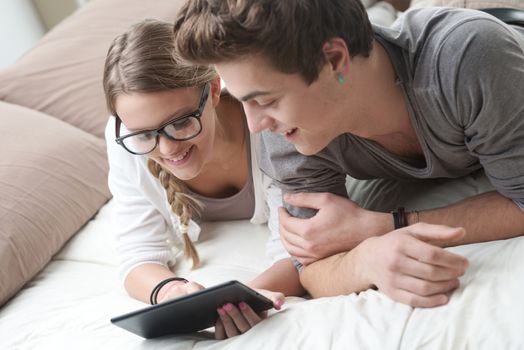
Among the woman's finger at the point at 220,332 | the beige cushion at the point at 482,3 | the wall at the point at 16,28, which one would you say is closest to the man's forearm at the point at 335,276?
the woman's finger at the point at 220,332

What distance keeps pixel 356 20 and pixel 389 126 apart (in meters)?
0.23

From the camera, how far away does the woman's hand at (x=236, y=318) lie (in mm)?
1070

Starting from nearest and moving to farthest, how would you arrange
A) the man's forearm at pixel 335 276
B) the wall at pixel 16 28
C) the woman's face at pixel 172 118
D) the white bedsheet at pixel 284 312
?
the white bedsheet at pixel 284 312
the man's forearm at pixel 335 276
the woman's face at pixel 172 118
the wall at pixel 16 28

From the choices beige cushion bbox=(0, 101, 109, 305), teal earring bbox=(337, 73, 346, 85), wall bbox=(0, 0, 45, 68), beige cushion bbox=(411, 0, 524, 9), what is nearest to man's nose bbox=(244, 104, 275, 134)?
teal earring bbox=(337, 73, 346, 85)

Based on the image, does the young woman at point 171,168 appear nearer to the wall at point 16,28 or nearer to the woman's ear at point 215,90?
the woman's ear at point 215,90

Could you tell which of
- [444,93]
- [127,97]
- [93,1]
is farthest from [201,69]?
[93,1]

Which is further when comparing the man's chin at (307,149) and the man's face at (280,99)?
the man's chin at (307,149)

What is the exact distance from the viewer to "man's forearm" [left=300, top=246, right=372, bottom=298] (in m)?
1.12

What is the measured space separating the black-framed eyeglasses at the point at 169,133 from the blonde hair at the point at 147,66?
6 centimetres

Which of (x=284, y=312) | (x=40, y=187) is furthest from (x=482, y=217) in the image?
(x=40, y=187)

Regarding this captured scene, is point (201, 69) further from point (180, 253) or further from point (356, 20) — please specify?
point (180, 253)

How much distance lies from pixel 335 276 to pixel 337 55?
0.40 m

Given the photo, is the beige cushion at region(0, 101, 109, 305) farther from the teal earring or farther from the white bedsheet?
the teal earring

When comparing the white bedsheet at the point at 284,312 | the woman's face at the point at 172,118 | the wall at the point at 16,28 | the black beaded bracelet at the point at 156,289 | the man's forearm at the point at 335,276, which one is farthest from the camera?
the wall at the point at 16,28
